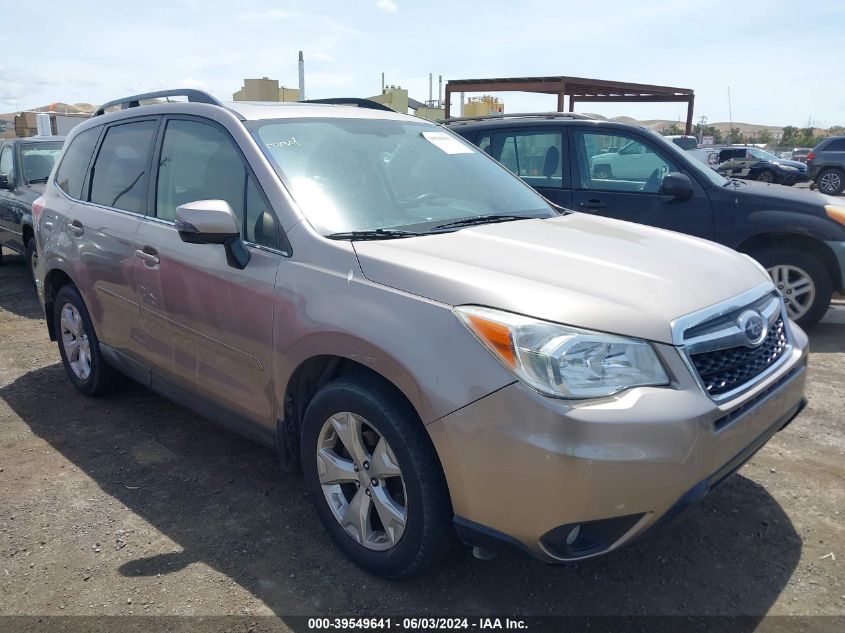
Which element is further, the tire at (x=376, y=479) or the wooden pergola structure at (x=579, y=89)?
the wooden pergola structure at (x=579, y=89)

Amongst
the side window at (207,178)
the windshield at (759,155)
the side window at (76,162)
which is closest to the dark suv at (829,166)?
the windshield at (759,155)

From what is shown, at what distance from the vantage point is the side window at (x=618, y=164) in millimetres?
5984

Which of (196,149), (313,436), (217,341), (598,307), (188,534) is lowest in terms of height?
(188,534)

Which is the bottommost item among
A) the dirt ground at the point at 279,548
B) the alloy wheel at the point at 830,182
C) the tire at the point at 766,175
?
the dirt ground at the point at 279,548

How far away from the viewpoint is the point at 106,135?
4277 millimetres

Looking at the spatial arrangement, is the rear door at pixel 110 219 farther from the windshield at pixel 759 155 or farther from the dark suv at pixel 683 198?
the windshield at pixel 759 155

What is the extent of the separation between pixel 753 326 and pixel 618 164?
395 centimetres

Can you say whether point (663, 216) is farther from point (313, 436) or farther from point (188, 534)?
point (188, 534)

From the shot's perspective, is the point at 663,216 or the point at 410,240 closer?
the point at 410,240

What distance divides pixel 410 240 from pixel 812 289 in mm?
4421

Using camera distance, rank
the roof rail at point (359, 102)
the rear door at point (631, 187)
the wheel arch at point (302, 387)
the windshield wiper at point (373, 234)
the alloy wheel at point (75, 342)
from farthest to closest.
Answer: the rear door at point (631, 187), the alloy wheel at point (75, 342), the roof rail at point (359, 102), the windshield wiper at point (373, 234), the wheel arch at point (302, 387)

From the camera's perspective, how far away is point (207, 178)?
334 centimetres

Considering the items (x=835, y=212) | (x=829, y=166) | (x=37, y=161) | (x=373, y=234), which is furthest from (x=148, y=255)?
(x=829, y=166)

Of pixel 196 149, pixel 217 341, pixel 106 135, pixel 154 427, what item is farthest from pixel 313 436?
pixel 106 135
